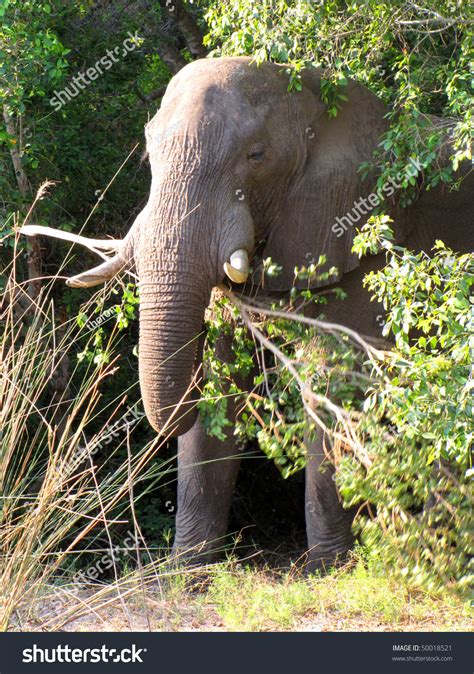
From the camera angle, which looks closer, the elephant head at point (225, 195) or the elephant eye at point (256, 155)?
the elephant head at point (225, 195)

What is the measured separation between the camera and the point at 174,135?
21.9 ft

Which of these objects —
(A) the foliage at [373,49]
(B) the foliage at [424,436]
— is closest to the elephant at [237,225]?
(A) the foliage at [373,49]

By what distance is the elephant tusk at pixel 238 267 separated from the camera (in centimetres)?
638

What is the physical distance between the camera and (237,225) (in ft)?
21.7

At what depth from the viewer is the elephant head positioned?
639cm

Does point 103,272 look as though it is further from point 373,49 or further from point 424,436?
point 424,436

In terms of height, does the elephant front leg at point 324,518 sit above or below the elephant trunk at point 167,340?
below

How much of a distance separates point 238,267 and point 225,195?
516mm
